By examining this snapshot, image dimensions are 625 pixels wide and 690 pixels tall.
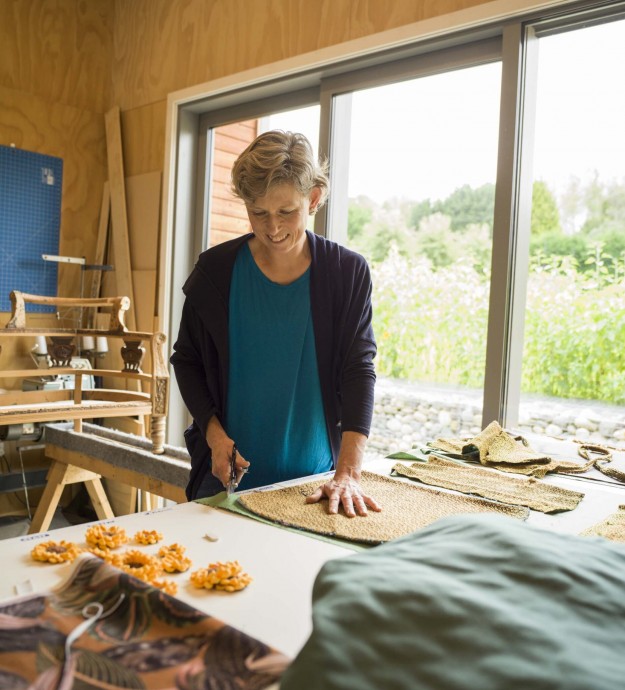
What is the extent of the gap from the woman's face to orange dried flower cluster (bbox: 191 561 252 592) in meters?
0.79

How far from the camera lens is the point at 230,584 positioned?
0.93 meters

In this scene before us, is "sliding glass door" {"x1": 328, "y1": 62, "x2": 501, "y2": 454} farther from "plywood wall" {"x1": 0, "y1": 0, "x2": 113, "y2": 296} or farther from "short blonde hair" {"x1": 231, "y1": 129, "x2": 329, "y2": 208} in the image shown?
"plywood wall" {"x1": 0, "y1": 0, "x2": 113, "y2": 296}

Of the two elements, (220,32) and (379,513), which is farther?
(220,32)

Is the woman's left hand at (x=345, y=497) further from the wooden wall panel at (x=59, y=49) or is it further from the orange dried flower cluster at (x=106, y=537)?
the wooden wall panel at (x=59, y=49)

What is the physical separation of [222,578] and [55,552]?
0.92 feet

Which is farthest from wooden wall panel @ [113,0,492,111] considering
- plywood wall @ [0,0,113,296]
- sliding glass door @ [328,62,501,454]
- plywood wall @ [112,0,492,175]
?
sliding glass door @ [328,62,501,454]

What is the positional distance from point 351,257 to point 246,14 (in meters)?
2.29

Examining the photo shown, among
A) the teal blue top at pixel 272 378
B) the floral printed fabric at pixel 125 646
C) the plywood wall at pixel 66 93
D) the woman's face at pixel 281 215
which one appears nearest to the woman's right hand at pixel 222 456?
the teal blue top at pixel 272 378

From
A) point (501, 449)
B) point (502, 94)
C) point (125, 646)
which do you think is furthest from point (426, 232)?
point (125, 646)

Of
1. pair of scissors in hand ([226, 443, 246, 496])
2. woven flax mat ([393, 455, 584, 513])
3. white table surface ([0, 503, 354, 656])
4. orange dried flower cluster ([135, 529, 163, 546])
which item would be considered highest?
pair of scissors in hand ([226, 443, 246, 496])

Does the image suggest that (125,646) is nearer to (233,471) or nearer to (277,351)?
(233,471)

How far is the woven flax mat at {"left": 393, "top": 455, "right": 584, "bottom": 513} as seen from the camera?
1409 millimetres

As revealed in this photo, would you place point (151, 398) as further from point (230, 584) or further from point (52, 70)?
point (52, 70)

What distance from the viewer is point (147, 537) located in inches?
43.1
